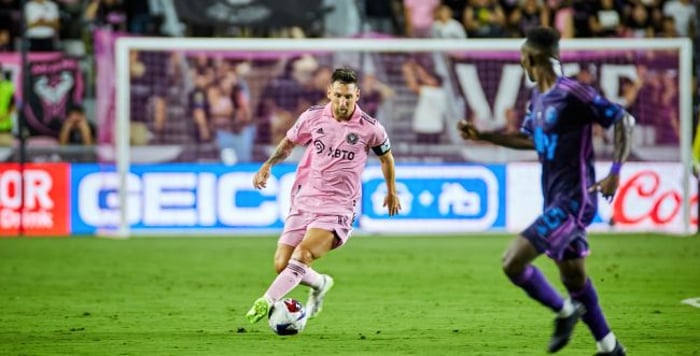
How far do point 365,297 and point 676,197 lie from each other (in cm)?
897

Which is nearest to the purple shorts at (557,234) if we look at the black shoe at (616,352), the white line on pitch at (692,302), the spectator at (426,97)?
the black shoe at (616,352)

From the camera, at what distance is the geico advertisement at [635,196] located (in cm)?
2050

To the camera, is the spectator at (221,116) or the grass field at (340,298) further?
the spectator at (221,116)

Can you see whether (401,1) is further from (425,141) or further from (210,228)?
(210,228)

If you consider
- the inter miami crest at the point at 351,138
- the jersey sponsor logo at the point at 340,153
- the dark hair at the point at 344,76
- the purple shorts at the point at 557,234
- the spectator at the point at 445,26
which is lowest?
the purple shorts at the point at 557,234

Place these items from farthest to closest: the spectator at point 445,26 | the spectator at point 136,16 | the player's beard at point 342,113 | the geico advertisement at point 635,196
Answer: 1. the spectator at point 136,16
2. the spectator at point 445,26
3. the geico advertisement at point 635,196
4. the player's beard at point 342,113

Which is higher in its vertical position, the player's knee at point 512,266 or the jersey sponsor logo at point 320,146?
the jersey sponsor logo at point 320,146

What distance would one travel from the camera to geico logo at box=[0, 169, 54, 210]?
66.3 feet

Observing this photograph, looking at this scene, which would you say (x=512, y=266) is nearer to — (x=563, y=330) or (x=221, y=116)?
Answer: (x=563, y=330)

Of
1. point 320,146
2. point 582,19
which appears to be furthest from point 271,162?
point 582,19

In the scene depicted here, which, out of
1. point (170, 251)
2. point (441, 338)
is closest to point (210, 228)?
point (170, 251)

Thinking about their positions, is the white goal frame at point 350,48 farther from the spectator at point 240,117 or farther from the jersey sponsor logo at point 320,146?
the jersey sponsor logo at point 320,146

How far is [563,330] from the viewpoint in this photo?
8.03m

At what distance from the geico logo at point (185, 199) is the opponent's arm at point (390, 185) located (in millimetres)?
9880
